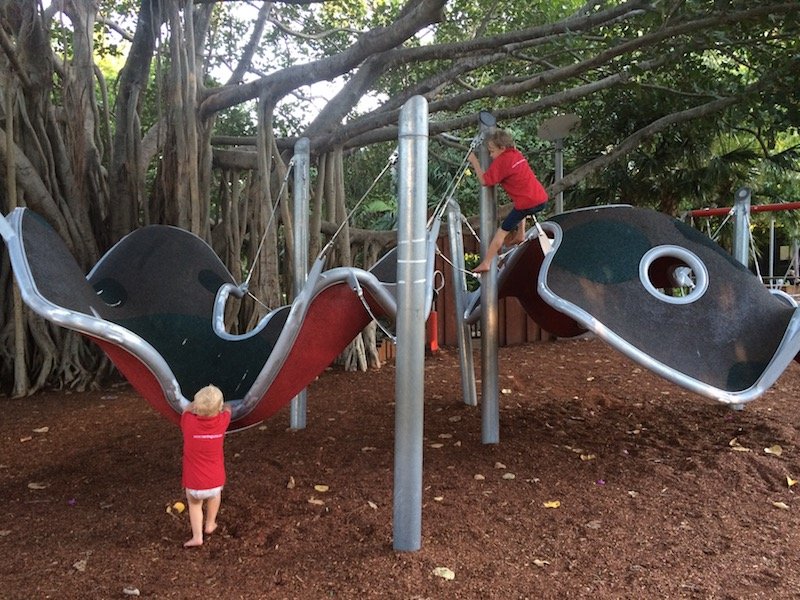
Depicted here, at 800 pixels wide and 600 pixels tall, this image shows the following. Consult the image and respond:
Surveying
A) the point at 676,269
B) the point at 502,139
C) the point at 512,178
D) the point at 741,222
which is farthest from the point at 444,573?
the point at 741,222

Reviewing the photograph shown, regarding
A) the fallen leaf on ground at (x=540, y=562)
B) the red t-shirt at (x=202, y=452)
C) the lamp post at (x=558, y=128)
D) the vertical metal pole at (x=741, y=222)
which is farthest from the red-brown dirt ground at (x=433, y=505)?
the lamp post at (x=558, y=128)

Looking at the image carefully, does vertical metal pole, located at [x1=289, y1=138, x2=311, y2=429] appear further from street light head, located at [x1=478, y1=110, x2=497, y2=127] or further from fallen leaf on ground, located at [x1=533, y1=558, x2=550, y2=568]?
fallen leaf on ground, located at [x1=533, y1=558, x2=550, y2=568]

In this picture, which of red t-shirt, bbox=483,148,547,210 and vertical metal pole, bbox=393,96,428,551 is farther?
red t-shirt, bbox=483,148,547,210

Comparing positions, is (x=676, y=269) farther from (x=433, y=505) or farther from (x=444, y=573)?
(x=444, y=573)

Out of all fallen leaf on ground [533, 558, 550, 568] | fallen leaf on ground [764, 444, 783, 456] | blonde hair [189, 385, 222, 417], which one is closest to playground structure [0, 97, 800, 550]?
blonde hair [189, 385, 222, 417]

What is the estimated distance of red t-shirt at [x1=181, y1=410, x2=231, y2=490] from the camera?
2.84 meters

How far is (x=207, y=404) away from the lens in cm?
288

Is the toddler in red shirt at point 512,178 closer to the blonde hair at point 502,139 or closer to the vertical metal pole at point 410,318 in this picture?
the blonde hair at point 502,139

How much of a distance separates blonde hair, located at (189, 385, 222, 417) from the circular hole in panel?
2249 millimetres

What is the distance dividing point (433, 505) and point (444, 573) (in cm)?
74

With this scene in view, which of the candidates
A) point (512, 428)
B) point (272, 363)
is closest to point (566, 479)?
point (512, 428)

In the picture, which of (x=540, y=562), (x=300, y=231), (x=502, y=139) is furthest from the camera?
(x=300, y=231)

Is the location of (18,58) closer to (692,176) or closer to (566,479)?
Result: (566,479)

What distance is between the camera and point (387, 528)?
304 centimetres
